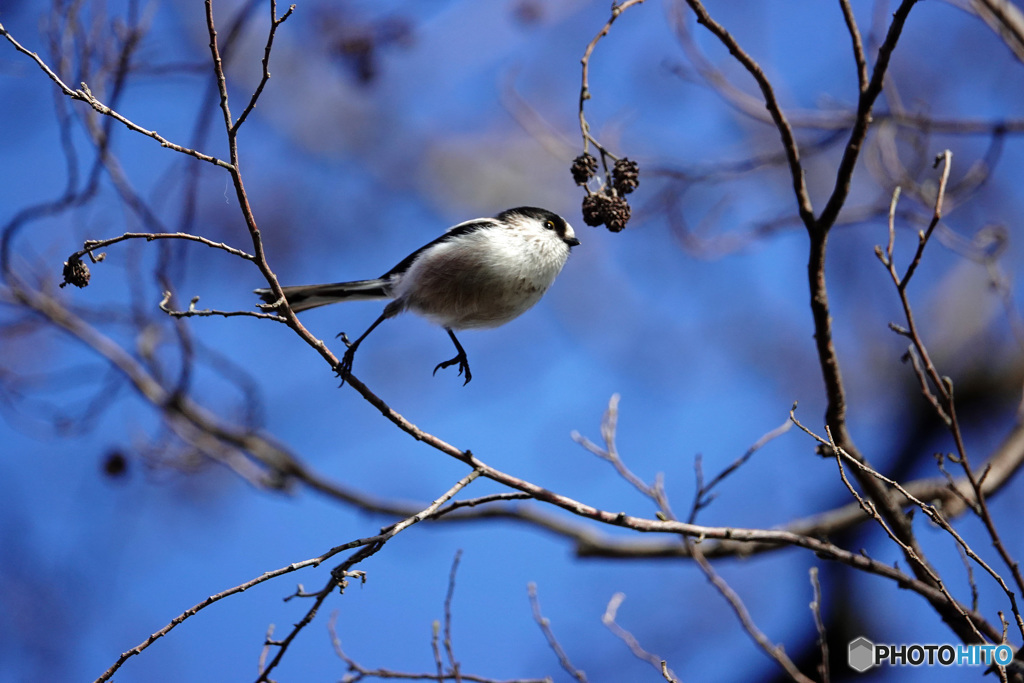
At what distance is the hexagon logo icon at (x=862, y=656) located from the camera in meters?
3.54

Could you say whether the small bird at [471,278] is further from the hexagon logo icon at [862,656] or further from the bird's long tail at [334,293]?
the hexagon logo icon at [862,656]

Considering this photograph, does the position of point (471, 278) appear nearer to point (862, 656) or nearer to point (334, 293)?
point (334, 293)

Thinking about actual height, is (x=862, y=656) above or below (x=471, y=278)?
below

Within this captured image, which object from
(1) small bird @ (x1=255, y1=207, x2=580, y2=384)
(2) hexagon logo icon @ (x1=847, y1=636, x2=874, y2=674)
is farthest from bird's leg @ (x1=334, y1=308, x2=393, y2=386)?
(2) hexagon logo icon @ (x1=847, y1=636, x2=874, y2=674)

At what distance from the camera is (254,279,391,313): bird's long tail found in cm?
313

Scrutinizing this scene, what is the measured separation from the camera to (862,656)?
12.3 feet

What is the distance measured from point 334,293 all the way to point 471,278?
66cm

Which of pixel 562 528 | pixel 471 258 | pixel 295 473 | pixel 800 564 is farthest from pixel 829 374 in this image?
pixel 800 564

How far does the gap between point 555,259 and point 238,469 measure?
246 cm

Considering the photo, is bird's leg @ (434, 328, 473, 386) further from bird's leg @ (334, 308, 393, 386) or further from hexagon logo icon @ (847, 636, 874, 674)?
hexagon logo icon @ (847, 636, 874, 674)

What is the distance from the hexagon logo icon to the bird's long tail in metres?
2.66

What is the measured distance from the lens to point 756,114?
3.47m

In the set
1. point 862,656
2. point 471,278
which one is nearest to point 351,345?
point 471,278

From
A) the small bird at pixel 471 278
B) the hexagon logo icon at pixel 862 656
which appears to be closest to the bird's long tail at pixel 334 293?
the small bird at pixel 471 278
